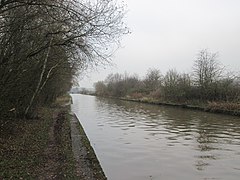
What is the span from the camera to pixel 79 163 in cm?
999

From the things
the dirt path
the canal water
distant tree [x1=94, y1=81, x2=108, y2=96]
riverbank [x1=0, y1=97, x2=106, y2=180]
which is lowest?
the canal water

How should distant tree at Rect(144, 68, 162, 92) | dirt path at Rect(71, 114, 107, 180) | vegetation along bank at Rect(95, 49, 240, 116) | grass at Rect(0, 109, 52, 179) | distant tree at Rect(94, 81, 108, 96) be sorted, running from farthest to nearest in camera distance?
distant tree at Rect(94, 81, 108, 96) → distant tree at Rect(144, 68, 162, 92) → vegetation along bank at Rect(95, 49, 240, 116) → dirt path at Rect(71, 114, 107, 180) → grass at Rect(0, 109, 52, 179)

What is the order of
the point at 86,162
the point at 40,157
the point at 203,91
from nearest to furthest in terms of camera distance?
the point at 86,162 < the point at 40,157 < the point at 203,91

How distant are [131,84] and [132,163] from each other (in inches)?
3430

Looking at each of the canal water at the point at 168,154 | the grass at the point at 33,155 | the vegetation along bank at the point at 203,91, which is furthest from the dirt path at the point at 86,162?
the vegetation along bank at the point at 203,91

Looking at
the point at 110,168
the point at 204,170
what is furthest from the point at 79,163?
the point at 204,170

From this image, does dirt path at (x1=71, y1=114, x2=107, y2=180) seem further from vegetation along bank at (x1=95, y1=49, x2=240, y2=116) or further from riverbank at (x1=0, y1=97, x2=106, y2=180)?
vegetation along bank at (x1=95, y1=49, x2=240, y2=116)

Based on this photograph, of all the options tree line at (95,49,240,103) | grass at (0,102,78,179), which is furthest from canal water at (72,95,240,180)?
tree line at (95,49,240,103)

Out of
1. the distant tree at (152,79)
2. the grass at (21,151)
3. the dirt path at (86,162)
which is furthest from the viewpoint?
the distant tree at (152,79)

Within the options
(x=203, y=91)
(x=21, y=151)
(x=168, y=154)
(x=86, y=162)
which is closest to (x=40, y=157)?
(x=21, y=151)

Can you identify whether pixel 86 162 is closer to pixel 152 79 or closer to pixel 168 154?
pixel 168 154

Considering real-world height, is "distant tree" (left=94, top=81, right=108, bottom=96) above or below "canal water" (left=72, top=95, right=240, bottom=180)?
above

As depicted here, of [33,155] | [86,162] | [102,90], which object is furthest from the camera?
[102,90]

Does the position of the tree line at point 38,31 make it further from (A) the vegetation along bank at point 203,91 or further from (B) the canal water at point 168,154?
(A) the vegetation along bank at point 203,91
